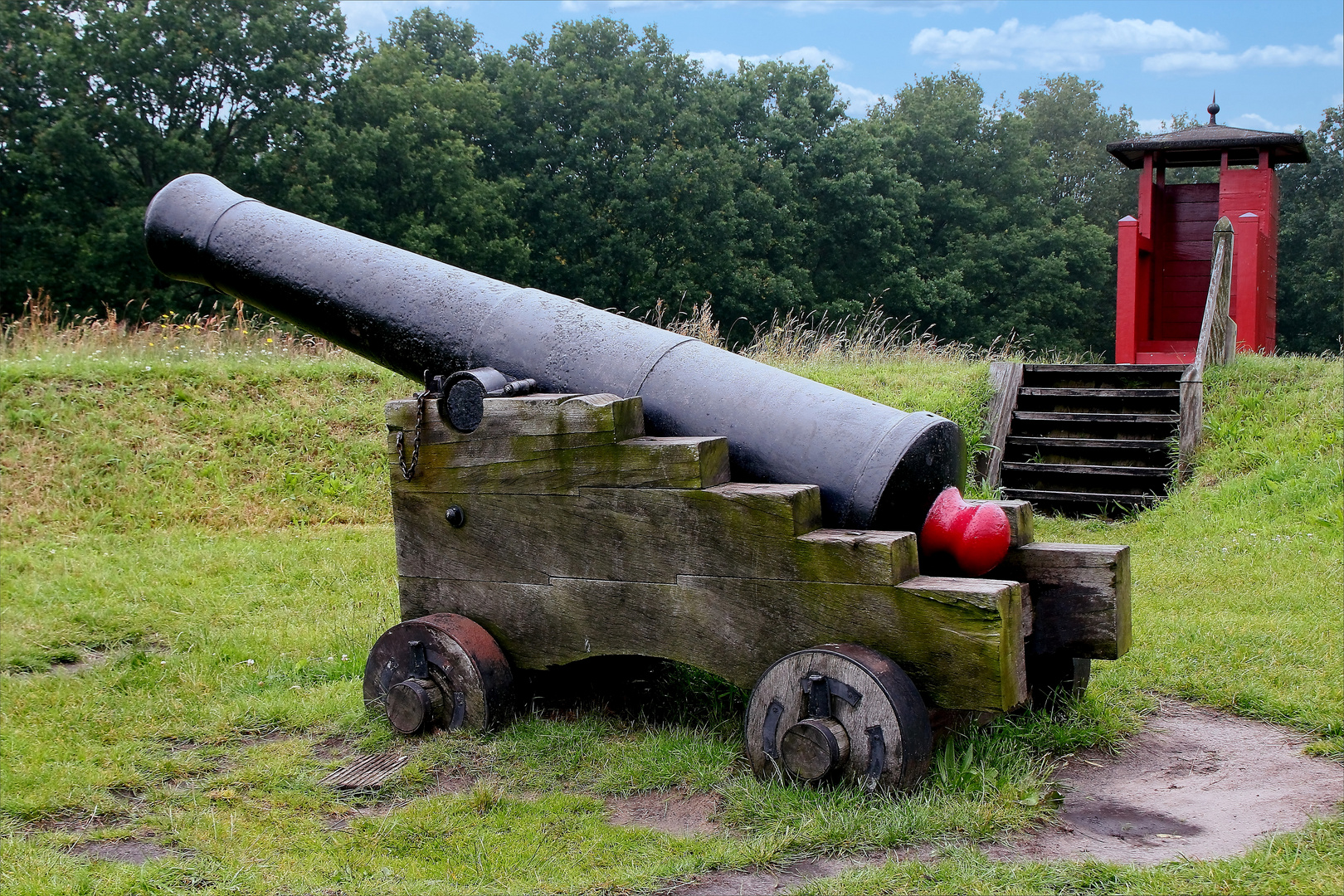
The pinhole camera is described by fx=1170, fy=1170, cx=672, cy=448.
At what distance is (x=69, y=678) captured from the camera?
451 cm

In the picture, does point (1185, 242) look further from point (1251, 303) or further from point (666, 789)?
point (666, 789)

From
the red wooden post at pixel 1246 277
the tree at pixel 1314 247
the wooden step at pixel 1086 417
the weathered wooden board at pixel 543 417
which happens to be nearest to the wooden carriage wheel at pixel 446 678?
the weathered wooden board at pixel 543 417

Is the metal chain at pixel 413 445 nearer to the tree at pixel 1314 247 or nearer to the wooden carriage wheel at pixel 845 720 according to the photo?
the wooden carriage wheel at pixel 845 720

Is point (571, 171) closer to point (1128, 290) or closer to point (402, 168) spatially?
point (402, 168)

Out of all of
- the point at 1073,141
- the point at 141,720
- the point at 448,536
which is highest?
the point at 1073,141

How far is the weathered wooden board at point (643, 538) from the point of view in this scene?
9.75ft

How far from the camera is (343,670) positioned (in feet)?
14.7

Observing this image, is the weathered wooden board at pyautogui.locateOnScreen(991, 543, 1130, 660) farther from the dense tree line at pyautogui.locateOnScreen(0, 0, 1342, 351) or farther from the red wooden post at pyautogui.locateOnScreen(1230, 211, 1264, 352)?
the dense tree line at pyautogui.locateOnScreen(0, 0, 1342, 351)

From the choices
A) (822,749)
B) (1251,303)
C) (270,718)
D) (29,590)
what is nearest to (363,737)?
(270,718)

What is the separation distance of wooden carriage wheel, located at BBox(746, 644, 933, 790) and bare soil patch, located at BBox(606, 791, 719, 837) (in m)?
0.20

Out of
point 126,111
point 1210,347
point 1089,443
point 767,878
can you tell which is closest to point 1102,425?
point 1089,443

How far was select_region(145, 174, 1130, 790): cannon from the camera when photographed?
9.48 feet

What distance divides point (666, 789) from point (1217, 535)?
4.94 metres

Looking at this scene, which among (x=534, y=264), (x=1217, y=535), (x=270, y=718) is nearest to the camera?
(x=270, y=718)
